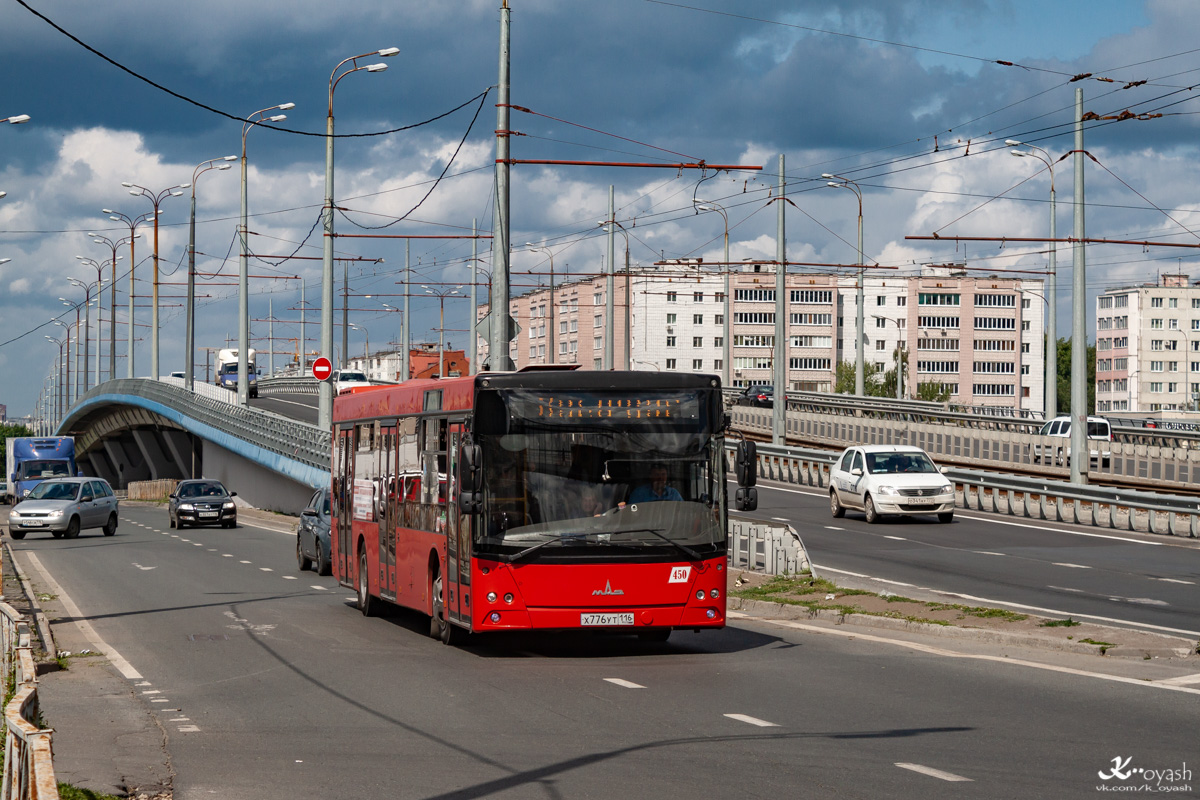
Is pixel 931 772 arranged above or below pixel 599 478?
below

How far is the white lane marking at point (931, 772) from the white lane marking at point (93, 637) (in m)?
7.07

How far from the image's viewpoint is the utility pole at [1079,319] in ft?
110

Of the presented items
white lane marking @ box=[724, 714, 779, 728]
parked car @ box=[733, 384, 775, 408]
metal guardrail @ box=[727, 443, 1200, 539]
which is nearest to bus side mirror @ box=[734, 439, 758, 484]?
white lane marking @ box=[724, 714, 779, 728]

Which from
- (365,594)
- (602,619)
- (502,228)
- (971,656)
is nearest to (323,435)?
(502,228)

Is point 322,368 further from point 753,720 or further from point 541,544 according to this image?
point 753,720

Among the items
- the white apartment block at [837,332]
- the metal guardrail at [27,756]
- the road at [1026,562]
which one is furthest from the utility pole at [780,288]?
the white apartment block at [837,332]

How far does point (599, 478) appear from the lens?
13.5 meters

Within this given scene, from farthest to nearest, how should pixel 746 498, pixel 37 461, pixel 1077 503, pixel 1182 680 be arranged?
1. pixel 37 461
2. pixel 1077 503
3. pixel 746 498
4. pixel 1182 680

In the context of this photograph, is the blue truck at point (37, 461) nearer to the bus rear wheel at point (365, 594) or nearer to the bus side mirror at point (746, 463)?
the bus rear wheel at point (365, 594)

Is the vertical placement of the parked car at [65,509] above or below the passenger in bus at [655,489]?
below

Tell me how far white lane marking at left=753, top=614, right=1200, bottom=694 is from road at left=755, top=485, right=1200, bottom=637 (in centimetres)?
277

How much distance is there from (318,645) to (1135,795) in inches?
367

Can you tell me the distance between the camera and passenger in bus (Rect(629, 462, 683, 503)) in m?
13.6

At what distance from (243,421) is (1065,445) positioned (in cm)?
2862
